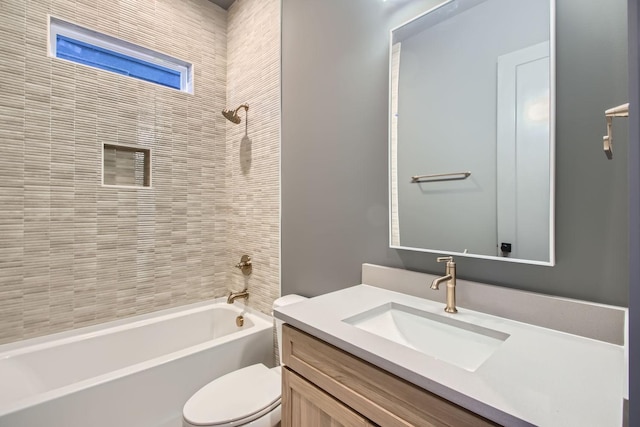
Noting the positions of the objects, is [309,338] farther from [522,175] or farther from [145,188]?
[145,188]

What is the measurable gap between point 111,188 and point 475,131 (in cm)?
214

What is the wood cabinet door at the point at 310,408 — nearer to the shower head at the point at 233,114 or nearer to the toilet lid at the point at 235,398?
the toilet lid at the point at 235,398

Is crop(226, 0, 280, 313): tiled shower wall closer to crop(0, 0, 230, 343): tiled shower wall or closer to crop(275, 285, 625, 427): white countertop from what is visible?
crop(0, 0, 230, 343): tiled shower wall

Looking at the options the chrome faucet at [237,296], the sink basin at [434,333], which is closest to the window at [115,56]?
the chrome faucet at [237,296]

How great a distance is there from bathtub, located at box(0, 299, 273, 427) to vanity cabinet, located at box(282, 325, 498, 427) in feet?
2.71

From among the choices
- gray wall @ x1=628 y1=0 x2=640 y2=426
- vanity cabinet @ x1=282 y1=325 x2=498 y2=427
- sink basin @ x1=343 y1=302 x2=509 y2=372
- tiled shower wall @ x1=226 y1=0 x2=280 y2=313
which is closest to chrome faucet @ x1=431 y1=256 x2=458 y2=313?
sink basin @ x1=343 y1=302 x2=509 y2=372

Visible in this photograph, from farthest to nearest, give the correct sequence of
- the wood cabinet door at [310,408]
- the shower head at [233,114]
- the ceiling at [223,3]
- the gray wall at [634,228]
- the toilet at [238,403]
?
the ceiling at [223,3] → the shower head at [233,114] → the toilet at [238,403] → the wood cabinet door at [310,408] → the gray wall at [634,228]

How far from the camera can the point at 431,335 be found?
3.29ft

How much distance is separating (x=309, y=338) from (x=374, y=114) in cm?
106

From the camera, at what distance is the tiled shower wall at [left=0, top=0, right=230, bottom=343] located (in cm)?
164

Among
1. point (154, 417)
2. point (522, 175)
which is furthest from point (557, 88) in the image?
point (154, 417)

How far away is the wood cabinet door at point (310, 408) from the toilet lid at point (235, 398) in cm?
34

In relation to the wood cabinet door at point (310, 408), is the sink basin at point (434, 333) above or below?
above

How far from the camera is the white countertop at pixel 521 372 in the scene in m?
0.52
